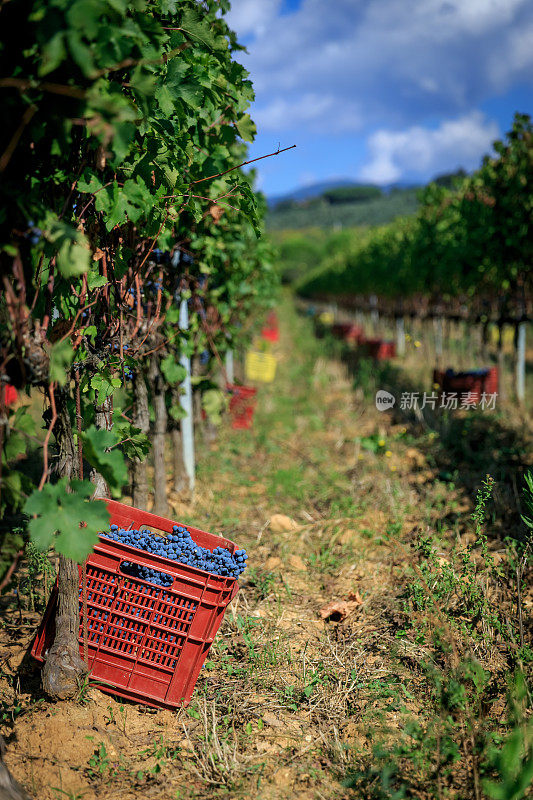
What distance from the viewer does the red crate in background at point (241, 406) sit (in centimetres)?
711

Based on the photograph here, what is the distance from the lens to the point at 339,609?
3227 mm

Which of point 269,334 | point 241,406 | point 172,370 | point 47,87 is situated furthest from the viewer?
point 269,334

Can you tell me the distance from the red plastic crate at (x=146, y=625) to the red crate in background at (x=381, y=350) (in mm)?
9970

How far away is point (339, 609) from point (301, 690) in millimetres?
660

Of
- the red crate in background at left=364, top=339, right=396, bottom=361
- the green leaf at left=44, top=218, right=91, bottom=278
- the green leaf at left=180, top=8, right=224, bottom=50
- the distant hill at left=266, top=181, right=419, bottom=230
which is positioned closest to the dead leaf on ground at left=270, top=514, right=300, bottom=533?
the green leaf at left=44, top=218, right=91, bottom=278

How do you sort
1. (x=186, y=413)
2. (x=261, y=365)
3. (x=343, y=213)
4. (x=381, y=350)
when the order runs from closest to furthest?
(x=186, y=413)
(x=261, y=365)
(x=381, y=350)
(x=343, y=213)

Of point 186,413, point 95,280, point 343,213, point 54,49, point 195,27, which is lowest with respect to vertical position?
point 186,413

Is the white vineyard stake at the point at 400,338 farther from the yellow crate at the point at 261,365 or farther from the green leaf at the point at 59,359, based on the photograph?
the green leaf at the point at 59,359

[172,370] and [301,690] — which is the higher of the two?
[172,370]

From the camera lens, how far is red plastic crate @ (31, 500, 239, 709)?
236 centimetres

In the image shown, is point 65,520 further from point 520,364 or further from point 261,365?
point 261,365

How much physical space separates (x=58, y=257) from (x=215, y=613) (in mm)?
1572

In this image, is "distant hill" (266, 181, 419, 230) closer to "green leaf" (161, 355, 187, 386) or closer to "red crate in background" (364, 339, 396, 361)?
"red crate in background" (364, 339, 396, 361)

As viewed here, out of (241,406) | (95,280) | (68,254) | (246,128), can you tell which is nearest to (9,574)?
(68,254)
